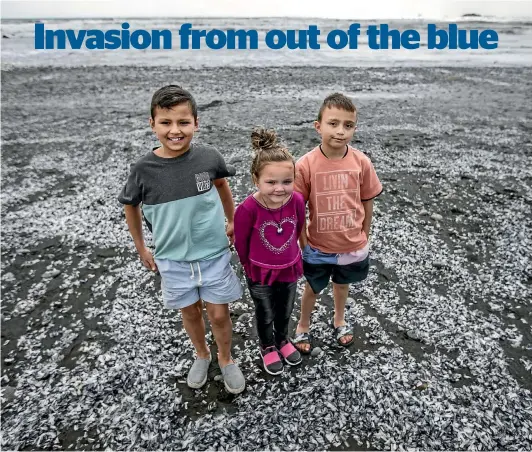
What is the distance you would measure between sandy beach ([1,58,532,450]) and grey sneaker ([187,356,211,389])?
105 millimetres

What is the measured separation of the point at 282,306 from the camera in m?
3.88

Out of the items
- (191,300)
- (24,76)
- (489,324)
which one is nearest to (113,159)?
(191,300)

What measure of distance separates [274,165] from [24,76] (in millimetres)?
20737

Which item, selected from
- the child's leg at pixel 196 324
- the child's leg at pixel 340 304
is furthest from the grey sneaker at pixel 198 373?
the child's leg at pixel 340 304

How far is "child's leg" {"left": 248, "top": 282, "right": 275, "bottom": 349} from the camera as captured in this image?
3606 mm

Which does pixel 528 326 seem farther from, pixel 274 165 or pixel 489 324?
pixel 274 165

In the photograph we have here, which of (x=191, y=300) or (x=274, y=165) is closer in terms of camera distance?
(x=274, y=165)

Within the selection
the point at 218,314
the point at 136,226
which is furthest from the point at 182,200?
the point at 218,314

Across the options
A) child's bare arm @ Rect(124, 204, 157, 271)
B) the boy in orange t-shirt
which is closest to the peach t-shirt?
the boy in orange t-shirt

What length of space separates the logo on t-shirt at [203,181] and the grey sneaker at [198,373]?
1.96 meters

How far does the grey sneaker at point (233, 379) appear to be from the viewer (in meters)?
3.98

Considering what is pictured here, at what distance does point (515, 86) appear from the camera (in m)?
16.6

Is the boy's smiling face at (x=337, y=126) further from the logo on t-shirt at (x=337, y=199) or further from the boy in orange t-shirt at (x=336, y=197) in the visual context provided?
the logo on t-shirt at (x=337, y=199)

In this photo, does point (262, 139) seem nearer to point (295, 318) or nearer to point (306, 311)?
point (306, 311)
